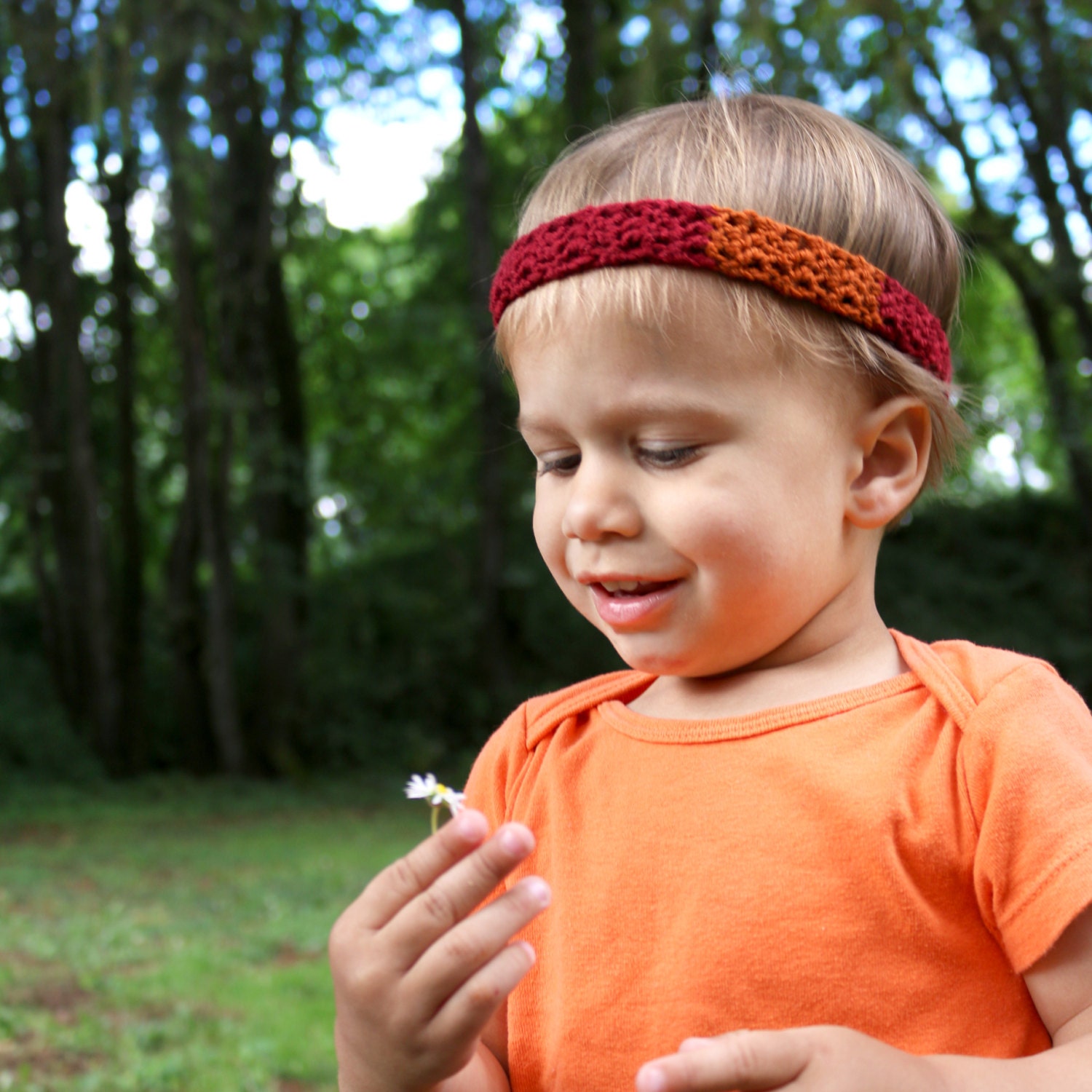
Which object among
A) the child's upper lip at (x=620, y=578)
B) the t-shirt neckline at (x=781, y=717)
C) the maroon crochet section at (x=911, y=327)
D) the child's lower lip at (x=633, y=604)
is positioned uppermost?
A: the maroon crochet section at (x=911, y=327)

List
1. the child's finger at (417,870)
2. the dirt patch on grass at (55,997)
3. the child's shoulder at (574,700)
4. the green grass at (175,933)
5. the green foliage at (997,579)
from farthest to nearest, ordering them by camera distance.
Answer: the green foliage at (997,579), the dirt patch on grass at (55,997), the green grass at (175,933), the child's shoulder at (574,700), the child's finger at (417,870)

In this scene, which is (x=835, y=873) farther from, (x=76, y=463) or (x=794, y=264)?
(x=76, y=463)

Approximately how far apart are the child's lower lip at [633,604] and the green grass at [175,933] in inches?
123

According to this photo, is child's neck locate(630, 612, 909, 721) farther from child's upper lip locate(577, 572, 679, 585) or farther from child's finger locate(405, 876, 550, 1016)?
child's finger locate(405, 876, 550, 1016)

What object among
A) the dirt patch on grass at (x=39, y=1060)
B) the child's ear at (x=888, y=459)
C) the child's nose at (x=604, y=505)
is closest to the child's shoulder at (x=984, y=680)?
the child's ear at (x=888, y=459)

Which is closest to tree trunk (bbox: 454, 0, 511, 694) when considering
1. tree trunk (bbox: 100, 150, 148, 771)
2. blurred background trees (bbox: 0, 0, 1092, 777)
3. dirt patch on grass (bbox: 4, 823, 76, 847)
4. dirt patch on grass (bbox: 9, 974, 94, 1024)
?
blurred background trees (bbox: 0, 0, 1092, 777)

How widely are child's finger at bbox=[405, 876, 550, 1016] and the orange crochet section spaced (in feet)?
2.44

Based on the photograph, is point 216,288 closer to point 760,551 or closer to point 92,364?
point 92,364

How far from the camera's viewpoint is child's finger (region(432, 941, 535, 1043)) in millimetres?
1231

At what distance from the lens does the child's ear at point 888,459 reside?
4.89 ft

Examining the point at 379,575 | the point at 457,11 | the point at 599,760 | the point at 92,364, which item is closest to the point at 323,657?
the point at 379,575

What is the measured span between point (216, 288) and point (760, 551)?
1143 centimetres

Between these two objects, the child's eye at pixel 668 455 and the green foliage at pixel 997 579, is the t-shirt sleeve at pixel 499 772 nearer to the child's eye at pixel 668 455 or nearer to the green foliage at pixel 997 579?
the child's eye at pixel 668 455

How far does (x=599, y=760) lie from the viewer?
1.55 metres
